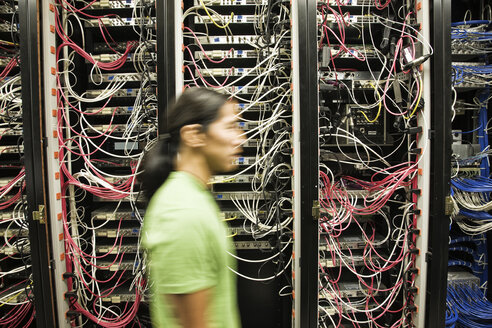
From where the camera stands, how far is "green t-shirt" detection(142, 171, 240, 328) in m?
0.59

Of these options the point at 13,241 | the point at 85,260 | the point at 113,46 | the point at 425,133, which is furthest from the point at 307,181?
the point at 13,241

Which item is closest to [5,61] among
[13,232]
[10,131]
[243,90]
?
[10,131]

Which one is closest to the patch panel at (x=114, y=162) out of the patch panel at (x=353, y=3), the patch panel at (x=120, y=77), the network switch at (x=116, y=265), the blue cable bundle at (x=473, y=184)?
the patch panel at (x=120, y=77)

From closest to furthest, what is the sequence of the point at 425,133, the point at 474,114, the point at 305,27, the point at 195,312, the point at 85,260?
the point at 195,312 < the point at 305,27 < the point at 425,133 < the point at 85,260 < the point at 474,114

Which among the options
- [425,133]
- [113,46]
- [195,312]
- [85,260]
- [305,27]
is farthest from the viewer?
[113,46]

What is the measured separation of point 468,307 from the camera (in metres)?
1.74

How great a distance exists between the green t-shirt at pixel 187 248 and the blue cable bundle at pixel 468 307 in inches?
78.5

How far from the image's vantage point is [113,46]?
5.55 feet

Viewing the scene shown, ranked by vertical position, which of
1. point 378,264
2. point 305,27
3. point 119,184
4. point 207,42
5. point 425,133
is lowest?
point 378,264

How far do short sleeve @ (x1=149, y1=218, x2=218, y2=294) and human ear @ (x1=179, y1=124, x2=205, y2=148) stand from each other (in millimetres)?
217

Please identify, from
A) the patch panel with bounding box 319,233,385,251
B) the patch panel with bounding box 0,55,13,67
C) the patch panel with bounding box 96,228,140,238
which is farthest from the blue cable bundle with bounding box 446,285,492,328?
the patch panel with bounding box 0,55,13,67

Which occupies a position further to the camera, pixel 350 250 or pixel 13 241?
pixel 13 241

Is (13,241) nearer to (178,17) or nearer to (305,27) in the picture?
(178,17)

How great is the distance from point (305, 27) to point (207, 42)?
0.72m
